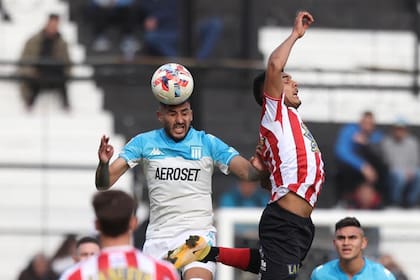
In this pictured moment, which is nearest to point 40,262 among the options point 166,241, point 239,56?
point 239,56

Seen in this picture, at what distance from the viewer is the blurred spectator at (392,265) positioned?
48.8 feet

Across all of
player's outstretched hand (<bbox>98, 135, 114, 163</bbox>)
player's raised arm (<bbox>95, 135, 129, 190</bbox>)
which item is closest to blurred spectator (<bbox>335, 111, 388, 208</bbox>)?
player's raised arm (<bbox>95, 135, 129, 190</bbox>)

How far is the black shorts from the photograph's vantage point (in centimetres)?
940

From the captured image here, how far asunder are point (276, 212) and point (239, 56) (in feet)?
29.5

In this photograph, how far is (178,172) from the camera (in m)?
Answer: 9.87

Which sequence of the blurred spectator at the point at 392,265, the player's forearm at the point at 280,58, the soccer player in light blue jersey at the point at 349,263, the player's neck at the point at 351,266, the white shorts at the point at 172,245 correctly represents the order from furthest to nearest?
the blurred spectator at the point at 392,265 < the player's neck at the point at 351,266 < the soccer player in light blue jersey at the point at 349,263 < the white shorts at the point at 172,245 < the player's forearm at the point at 280,58

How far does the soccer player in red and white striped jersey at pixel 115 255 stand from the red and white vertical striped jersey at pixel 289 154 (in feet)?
7.41

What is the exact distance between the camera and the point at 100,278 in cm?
725

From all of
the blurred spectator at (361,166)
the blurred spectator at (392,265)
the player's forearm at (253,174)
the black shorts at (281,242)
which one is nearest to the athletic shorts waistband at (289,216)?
the black shorts at (281,242)

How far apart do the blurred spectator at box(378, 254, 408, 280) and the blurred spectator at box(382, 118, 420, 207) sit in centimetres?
158

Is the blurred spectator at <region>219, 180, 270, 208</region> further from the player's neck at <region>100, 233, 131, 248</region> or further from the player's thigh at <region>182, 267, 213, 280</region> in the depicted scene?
the player's neck at <region>100, 233, 131, 248</region>

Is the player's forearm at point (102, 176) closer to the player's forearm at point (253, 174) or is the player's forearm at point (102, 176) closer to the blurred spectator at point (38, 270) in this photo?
the player's forearm at point (253, 174)

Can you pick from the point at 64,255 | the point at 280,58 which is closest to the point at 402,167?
the point at 64,255

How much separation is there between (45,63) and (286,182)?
8197 millimetres
